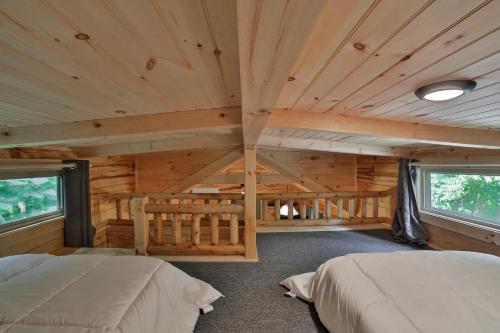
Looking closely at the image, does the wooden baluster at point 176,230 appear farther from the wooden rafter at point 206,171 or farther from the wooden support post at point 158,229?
the wooden rafter at point 206,171

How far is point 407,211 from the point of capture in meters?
3.25

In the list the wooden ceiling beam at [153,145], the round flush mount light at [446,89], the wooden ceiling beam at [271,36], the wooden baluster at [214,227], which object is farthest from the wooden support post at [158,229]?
the round flush mount light at [446,89]

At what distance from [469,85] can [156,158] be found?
14.1 feet

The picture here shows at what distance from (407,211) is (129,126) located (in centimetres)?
382

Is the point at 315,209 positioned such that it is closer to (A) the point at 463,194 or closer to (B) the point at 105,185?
(A) the point at 463,194

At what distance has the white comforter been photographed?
96 cm

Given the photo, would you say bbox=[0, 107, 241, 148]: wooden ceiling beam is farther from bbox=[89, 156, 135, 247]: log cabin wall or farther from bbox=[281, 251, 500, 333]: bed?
bbox=[89, 156, 135, 247]: log cabin wall

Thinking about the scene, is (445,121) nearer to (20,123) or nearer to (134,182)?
(20,123)

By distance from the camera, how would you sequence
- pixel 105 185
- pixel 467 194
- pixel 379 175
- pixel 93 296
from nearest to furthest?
pixel 93 296, pixel 467 194, pixel 105 185, pixel 379 175

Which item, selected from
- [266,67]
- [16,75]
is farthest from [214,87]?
[16,75]

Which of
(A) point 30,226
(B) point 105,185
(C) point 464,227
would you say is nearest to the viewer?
(A) point 30,226

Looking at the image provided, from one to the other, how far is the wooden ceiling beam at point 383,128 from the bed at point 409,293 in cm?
93

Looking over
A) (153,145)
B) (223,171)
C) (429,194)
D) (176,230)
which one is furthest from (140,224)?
(429,194)

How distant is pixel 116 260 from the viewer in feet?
5.08
